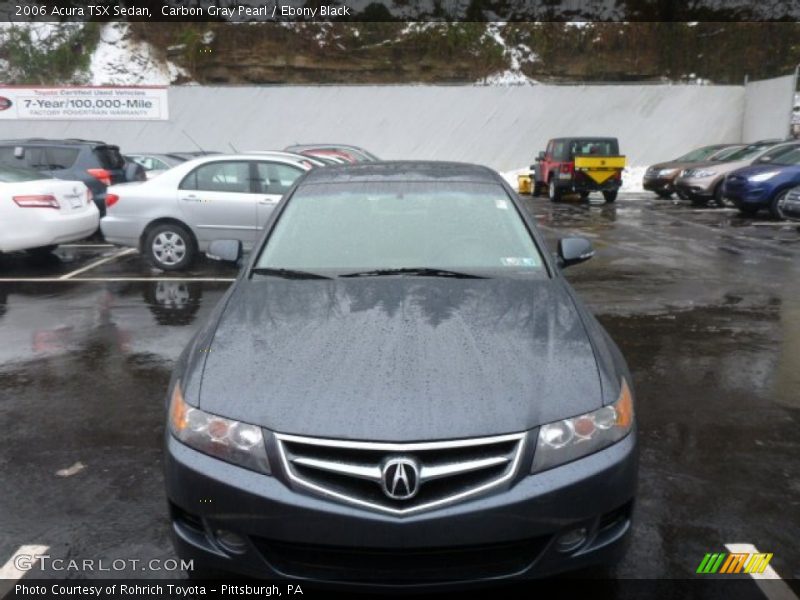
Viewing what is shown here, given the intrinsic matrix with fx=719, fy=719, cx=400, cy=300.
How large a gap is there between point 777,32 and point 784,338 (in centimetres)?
3098

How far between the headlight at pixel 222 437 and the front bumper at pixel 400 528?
30mm

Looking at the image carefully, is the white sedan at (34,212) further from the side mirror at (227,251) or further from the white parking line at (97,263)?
the side mirror at (227,251)

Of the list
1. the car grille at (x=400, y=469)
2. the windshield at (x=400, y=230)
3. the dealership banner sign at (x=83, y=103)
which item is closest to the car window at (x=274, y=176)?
the windshield at (x=400, y=230)

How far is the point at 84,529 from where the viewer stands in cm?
319

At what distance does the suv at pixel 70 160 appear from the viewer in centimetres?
1142

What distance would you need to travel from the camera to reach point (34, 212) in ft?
29.2

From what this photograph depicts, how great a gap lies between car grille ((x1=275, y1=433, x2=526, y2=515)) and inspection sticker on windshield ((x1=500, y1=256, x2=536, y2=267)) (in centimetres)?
143

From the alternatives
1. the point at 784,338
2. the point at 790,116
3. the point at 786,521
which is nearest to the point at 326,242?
the point at 786,521

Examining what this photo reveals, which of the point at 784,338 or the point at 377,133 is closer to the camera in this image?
the point at 784,338

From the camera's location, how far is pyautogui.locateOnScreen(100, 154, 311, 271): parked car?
29.3ft

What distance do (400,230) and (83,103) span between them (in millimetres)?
25205

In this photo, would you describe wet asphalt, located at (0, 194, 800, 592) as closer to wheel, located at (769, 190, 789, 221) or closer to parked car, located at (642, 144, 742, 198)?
wheel, located at (769, 190, 789, 221)

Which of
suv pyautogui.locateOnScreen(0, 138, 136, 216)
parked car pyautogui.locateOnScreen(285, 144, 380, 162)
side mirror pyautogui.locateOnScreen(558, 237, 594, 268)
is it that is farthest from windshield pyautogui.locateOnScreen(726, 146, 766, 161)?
side mirror pyautogui.locateOnScreen(558, 237, 594, 268)

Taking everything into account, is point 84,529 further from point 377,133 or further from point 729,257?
point 377,133
